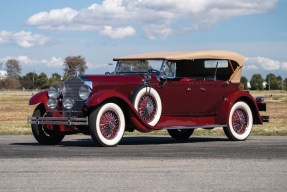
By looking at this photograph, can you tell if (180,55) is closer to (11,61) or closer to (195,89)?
(195,89)

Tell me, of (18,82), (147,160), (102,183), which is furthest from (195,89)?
(18,82)

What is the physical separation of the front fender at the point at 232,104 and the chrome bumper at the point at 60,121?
3373 mm

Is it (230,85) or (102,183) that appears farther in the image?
(230,85)

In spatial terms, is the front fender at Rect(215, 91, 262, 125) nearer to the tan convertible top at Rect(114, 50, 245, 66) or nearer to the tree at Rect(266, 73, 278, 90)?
the tan convertible top at Rect(114, 50, 245, 66)

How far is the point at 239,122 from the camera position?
1494 centimetres

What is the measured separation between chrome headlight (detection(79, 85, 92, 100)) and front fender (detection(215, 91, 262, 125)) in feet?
10.3

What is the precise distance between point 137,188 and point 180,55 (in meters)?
7.41

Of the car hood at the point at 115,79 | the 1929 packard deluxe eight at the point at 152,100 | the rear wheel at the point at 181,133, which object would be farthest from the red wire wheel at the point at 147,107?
the rear wheel at the point at 181,133

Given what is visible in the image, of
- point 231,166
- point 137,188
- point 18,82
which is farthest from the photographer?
point 18,82

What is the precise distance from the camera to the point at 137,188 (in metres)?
7.45

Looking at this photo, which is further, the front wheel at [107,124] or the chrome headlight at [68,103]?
the chrome headlight at [68,103]

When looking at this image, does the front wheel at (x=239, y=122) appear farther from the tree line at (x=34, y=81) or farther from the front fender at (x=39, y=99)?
the tree line at (x=34, y=81)

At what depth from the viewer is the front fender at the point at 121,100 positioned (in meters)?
12.5

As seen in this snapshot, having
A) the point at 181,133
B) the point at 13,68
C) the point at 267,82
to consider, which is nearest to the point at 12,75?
the point at 13,68
